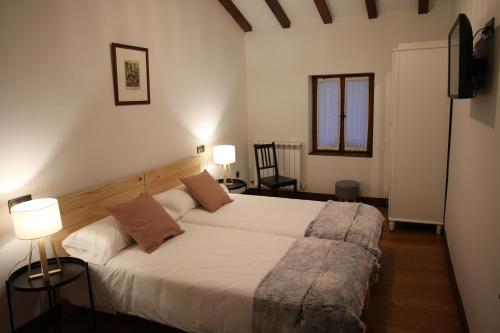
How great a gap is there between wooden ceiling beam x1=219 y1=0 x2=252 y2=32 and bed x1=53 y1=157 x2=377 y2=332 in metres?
2.97

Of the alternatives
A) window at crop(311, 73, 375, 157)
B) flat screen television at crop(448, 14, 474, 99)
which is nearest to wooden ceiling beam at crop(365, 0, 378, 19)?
window at crop(311, 73, 375, 157)

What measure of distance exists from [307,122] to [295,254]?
3160 mm

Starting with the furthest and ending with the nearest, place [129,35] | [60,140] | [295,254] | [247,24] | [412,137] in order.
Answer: [247,24]
[412,137]
[129,35]
[60,140]
[295,254]

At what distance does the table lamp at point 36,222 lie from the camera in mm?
2312

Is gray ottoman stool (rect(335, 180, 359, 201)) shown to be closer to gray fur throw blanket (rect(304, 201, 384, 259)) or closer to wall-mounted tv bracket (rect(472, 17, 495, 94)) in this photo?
gray fur throw blanket (rect(304, 201, 384, 259))

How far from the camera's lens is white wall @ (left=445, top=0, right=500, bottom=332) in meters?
1.81

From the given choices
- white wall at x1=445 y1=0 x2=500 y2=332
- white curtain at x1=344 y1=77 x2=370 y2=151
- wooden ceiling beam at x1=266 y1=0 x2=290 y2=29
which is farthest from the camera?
white curtain at x1=344 y1=77 x2=370 y2=151

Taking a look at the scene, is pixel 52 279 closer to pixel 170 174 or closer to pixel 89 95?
pixel 89 95

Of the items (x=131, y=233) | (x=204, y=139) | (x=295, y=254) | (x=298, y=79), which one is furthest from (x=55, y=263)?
(x=298, y=79)

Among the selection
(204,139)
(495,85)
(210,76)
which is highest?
(210,76)

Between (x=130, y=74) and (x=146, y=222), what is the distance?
1367mm

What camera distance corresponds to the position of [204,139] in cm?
477

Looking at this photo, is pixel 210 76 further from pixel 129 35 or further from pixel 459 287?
pixel 459 287

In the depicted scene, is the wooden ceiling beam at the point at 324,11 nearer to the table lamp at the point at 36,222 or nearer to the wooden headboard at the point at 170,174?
the wooden headboard at the point at 170,174
